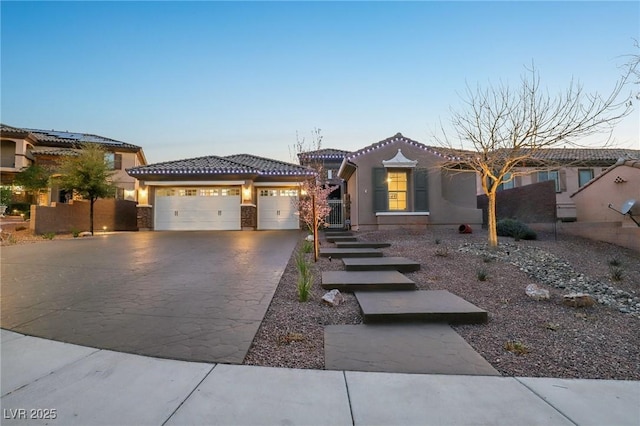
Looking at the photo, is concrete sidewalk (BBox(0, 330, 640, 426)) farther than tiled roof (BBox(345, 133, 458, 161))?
No

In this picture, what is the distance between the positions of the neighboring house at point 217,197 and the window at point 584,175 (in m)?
15.8

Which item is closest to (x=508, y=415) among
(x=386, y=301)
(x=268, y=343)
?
(x=268, y=343)

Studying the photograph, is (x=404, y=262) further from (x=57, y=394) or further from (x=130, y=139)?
(x=130, y=139)

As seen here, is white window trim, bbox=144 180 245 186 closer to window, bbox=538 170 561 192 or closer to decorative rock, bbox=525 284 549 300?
decorative rock, bbox=525 284 549 300

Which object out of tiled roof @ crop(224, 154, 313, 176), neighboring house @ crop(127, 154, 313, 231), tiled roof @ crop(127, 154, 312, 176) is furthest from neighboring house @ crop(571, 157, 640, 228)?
neighboring house @ crop(127, 154, 313, 231)

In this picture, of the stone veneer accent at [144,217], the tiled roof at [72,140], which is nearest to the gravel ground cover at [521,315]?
the stone veneer accent at [144,217]

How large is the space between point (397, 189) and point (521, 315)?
10389 mm

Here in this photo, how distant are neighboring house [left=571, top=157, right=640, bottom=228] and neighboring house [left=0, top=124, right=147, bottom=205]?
1090 inches

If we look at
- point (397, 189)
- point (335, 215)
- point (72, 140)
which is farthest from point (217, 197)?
point (72, 140)

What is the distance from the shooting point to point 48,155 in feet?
84.4

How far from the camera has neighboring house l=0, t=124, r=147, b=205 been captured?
25062 millimetres

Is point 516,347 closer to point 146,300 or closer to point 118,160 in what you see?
point 146,300

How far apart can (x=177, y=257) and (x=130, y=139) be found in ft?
85.9

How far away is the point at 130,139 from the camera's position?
2973 centimetres
